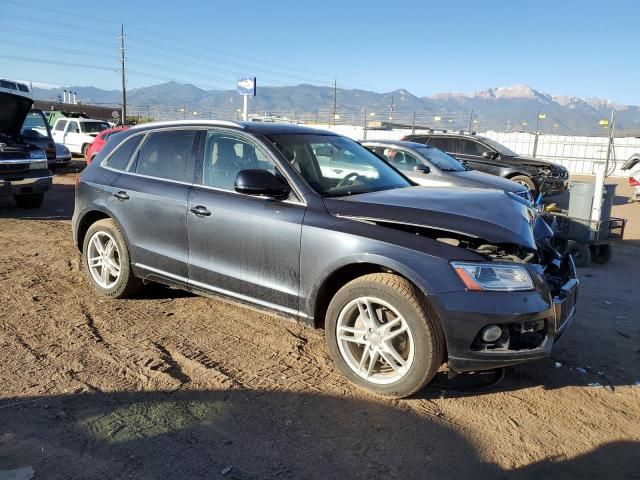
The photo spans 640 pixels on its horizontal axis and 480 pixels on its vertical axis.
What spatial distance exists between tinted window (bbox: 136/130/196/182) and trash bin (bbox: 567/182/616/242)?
5.73m

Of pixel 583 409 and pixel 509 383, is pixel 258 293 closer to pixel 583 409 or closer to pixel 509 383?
pixel 509 383

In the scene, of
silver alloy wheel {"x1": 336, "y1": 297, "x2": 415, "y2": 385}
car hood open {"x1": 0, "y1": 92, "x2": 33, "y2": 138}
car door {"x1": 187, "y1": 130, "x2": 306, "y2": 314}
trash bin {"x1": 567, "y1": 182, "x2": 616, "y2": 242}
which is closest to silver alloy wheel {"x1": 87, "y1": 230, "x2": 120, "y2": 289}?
car door {"x1": 187, "y1": 130, "x2": 306, "y2": 314}

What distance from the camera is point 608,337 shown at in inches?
185

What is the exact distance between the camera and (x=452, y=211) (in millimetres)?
3477

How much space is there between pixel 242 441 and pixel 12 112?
30.2 feet

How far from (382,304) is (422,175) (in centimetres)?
673

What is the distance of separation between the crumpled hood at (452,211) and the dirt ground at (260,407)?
1.09m

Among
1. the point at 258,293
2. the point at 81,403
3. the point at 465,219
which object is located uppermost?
the point at 465,219

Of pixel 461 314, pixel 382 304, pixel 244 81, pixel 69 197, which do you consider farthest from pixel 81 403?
pixel 244 81

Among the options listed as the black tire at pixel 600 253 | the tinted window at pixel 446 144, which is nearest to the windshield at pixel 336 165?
the black tire at pixel 600 253

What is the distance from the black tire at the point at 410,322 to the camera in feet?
10.4

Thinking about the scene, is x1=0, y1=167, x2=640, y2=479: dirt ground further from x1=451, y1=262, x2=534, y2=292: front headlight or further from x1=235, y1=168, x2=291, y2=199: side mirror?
x1=235, y1=168, x2=291, y2=199: side mirror

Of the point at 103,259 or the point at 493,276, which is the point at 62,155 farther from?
the point at 493,276

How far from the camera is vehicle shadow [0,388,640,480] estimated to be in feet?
8.79
